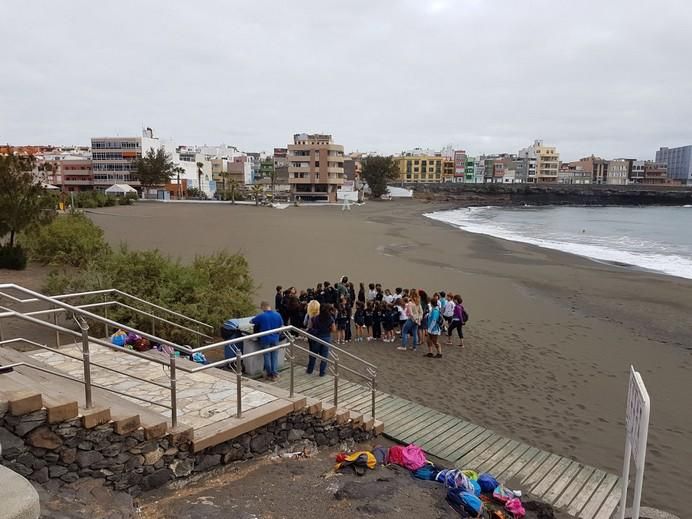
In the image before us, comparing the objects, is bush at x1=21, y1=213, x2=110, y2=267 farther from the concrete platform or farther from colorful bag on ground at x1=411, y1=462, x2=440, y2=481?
the concrete platform

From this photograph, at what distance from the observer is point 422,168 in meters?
154

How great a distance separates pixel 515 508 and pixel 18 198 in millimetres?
18108

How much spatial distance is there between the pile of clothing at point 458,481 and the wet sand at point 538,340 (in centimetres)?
233

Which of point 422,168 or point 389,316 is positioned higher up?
point 422,168

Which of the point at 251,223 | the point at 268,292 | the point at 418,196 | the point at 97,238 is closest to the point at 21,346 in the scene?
the point at 268,292

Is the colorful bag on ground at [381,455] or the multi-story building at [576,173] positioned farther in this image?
the multi-story building at [576,173]

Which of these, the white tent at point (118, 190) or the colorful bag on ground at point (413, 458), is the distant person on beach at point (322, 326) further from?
the white tent at point (118, 190)

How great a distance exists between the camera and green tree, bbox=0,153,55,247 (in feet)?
54.7

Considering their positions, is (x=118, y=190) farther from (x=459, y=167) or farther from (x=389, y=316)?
(x=459, y=167)

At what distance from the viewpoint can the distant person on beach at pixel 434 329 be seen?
1071 centimetres

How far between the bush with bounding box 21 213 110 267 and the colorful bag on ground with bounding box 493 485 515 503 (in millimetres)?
15752

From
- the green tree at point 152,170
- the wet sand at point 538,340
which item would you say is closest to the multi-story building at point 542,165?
the green tree at point 152,170

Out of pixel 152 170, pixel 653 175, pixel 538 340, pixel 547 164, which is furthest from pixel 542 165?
pixel 538 340

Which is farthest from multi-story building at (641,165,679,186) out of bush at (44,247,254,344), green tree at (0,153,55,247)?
bush at (44,247,254,344)
